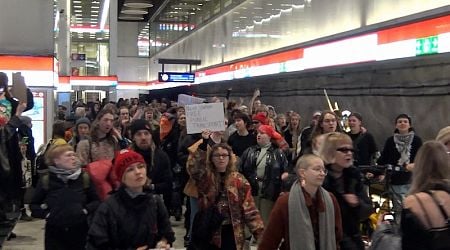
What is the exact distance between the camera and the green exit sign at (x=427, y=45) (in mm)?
9032

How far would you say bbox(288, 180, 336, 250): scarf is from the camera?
4.27 metres

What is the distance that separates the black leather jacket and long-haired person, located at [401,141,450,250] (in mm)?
3962

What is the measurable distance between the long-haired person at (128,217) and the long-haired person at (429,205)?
1.70m

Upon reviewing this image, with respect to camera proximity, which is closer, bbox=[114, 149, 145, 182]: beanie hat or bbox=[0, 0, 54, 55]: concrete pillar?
bbox=[114, 149, 145, 182]: beanie hat

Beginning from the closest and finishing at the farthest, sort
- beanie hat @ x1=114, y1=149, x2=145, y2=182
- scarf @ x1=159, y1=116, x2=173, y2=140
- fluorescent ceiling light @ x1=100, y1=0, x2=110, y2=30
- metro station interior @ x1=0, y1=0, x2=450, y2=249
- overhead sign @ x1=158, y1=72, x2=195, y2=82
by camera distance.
→ 1. beanie hat @ x1=114, y1=149, x2=145, y2=182
2. metro station interior @ x1=0, y1=0, x2=450, y2=249
3. scarf @ x1=159, y1=116, x2=173, y2=140
4. overhead sign @ x1=158, y1=72, x2=195, y2=82
5. fluorescent ceiling light @ x1=100, y1=0, x2=110, y2=30

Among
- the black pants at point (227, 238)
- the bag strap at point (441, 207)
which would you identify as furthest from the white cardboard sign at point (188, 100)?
the bag strap at point (441, 207)

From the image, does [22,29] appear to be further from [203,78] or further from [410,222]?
[203,78]

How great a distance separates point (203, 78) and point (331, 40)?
695 inches

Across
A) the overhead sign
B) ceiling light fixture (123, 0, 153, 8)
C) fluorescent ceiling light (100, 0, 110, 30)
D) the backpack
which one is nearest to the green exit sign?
the backpack

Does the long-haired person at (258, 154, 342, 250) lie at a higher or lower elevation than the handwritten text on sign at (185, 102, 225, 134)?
lower

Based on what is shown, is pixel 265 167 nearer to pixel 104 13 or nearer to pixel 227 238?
pixel 227 238

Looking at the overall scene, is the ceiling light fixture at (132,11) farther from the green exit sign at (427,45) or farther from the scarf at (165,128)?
the green exit sign at (427,45)

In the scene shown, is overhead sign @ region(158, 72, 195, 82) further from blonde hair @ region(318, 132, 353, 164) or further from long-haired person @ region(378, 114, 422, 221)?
blonde hair @ region(318, 132, 353, 164)

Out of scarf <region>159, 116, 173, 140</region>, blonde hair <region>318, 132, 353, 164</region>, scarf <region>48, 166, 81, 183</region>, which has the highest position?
blonde hair <region>318, 132, 353, 164</region>
